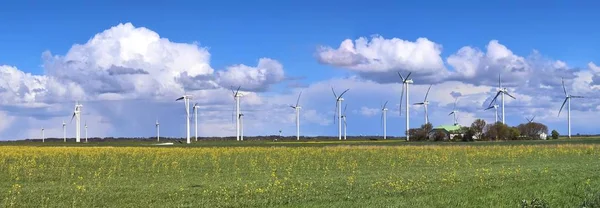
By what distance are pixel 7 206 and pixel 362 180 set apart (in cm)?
1759

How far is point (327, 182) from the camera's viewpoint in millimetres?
33625

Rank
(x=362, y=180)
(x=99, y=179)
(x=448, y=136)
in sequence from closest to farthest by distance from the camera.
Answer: (x=362, y=180) < (x=99, y=179) < (x=448, y=136)

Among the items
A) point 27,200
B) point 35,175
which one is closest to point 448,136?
point 35,175

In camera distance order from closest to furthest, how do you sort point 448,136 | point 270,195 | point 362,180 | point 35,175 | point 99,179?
point 270,195 → point 362,180 → point 99,179 → point 35,175 → point 448,136

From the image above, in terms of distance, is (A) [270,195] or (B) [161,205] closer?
(B) [161,205]

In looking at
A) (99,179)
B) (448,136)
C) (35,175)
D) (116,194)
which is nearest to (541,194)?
(116,194)

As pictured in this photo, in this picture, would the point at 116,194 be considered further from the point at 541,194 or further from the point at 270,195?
the point at 541,194

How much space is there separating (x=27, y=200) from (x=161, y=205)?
23.1 feet

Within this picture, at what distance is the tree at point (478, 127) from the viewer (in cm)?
18475

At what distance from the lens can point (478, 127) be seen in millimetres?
185625

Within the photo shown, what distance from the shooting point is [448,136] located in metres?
197

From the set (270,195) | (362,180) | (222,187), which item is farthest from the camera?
(362,180)

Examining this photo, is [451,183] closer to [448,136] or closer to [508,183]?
[508,183]

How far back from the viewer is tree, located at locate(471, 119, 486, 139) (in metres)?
185
